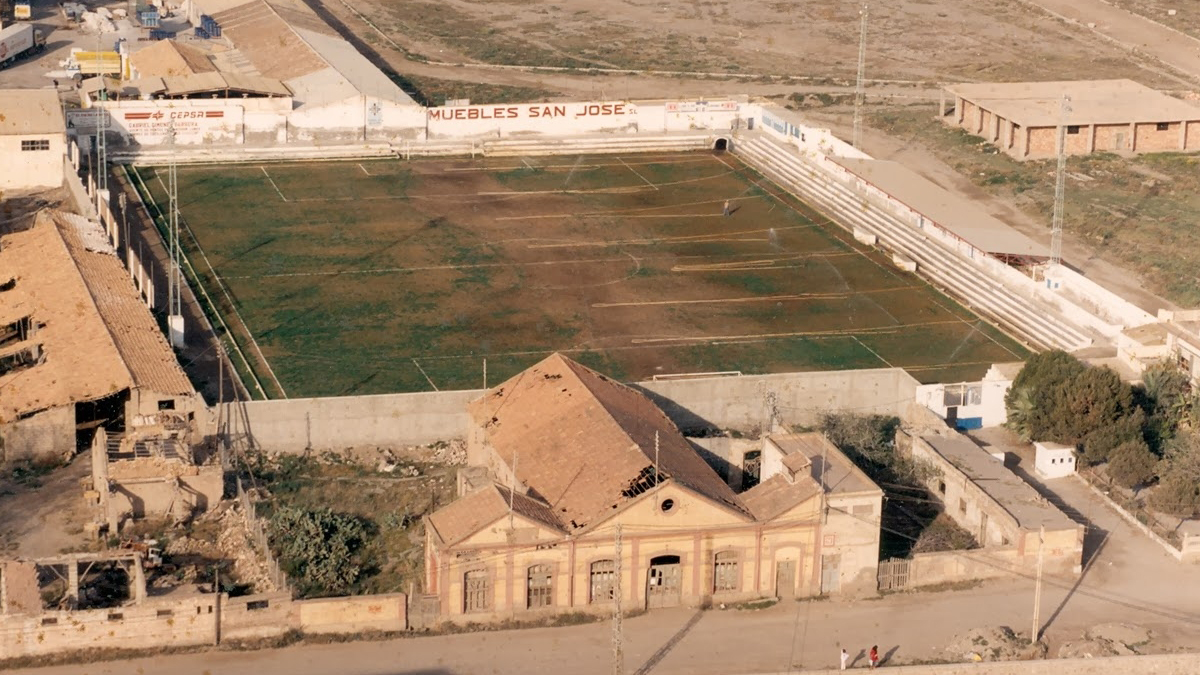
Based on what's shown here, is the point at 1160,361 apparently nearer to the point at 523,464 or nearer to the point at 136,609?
the point at 523,464

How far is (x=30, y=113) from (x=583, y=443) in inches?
1703

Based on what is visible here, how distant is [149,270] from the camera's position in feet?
254

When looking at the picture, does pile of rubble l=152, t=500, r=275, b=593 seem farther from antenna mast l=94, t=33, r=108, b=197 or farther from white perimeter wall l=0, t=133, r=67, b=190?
white perimeter wall l=0, t=133, r=67, b=190

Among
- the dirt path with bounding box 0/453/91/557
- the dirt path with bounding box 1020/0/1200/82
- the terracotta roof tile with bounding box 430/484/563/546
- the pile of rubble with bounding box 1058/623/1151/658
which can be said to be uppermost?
the terracotta roof tile with bounding box 430/484/563/546

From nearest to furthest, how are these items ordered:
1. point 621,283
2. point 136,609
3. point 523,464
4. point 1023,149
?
point 136,609
point 523,464
point 621,283
point 1023,149

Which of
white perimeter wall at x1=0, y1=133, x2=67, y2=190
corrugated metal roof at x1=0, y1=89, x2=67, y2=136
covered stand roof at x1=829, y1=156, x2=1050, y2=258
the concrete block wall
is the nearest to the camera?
the concrete block wall

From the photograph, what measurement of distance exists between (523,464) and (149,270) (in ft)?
88.8

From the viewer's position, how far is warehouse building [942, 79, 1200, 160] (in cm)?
9775

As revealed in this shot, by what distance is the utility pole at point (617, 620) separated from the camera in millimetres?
48938

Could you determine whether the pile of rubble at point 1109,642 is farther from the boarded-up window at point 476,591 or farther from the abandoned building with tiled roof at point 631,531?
the boarded-up window at point 476,591

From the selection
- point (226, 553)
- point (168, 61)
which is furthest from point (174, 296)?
point (168, 61)

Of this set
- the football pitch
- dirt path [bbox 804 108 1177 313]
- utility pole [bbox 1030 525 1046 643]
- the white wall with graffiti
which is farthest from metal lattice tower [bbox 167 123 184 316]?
dirt path [bbox 804 108 1177 313]

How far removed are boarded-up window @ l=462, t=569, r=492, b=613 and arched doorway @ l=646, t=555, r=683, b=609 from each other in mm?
4181

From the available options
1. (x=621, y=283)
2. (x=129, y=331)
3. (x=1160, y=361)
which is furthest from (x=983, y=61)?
(x=129, y=331)
